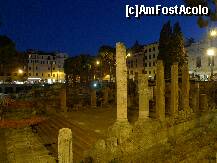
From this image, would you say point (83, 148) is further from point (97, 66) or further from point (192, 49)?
point (97, 66)

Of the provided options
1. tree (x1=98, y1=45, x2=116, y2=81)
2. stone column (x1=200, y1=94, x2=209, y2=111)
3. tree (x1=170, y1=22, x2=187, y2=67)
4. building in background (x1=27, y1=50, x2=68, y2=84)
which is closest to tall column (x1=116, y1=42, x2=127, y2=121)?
stone column (x1=200, y1=94, x2=209, y2=111)

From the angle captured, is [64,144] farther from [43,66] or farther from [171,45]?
[43,66]

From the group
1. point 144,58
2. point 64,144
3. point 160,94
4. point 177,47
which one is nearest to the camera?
point 64,144

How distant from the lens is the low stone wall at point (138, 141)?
13055mm

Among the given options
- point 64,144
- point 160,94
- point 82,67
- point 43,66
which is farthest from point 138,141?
point 43,66

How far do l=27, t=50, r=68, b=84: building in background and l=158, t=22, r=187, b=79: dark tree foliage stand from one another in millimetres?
68240

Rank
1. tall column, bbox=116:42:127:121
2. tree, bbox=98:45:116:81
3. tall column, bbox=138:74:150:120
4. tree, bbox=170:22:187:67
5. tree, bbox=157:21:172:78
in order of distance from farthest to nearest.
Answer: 1. tree, bbox=98:45:116:81
2. tree, bbox=157:21:172:78
3. tree, bbox=170:22:187:67
4. tall column, bbox=138:74:150:120
5. tall column, bbox=116:42:127:121

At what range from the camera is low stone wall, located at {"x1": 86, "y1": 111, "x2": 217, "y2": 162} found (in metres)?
13.1

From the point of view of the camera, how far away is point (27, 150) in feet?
49.0

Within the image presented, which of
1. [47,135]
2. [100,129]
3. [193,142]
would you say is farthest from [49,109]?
[193,142]

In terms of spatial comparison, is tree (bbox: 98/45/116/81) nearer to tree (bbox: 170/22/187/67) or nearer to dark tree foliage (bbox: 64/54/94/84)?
dark tree foliage (bbox: 64/54/94/84)

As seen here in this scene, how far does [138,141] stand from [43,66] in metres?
119

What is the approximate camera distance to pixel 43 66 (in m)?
129

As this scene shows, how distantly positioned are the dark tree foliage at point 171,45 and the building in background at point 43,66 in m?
68.2
